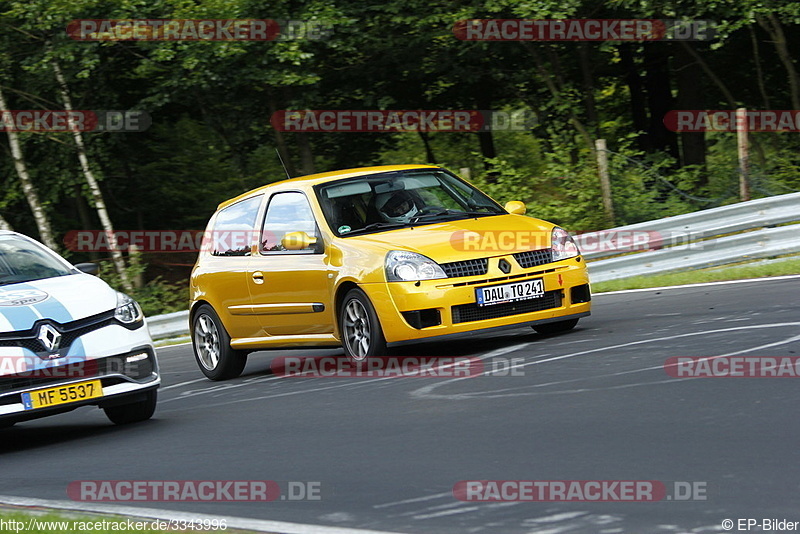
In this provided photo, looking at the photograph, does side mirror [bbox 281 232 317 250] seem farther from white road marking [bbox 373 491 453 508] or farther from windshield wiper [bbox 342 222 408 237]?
white road marking [bbox 373 491 453 508]

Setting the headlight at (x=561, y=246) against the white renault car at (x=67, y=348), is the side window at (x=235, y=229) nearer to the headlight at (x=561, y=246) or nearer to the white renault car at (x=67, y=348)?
the white renault car at (x=67, y=348)

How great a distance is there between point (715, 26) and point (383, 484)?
16938 mm

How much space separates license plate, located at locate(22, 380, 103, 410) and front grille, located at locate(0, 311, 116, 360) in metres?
0.24

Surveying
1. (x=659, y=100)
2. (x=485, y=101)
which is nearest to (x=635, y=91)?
(x=659, y=100)

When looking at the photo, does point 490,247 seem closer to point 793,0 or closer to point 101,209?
point 793,0

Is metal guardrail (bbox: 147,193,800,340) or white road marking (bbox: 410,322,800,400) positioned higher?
metal guardrail (bbox: 147,193,800,340)

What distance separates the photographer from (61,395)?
8273 mm

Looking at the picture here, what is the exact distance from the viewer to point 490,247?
9945mm

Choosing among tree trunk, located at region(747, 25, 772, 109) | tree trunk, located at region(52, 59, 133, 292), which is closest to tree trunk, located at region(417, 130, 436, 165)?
tree trunk, located at region(747, 25, 772, 109)

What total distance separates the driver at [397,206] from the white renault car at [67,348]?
265cm

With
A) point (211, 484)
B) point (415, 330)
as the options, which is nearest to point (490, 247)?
point (415, 330)

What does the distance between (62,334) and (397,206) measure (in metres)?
3.58

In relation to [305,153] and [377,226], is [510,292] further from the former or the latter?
[305,153]

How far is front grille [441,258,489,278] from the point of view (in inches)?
383
